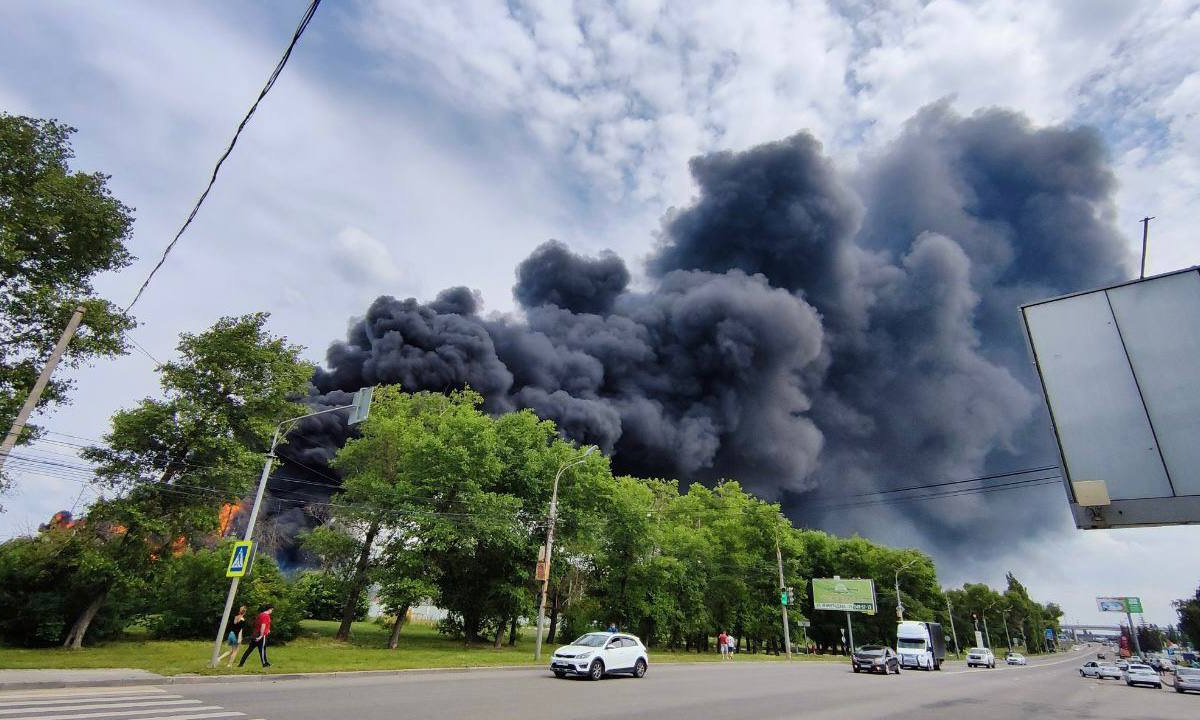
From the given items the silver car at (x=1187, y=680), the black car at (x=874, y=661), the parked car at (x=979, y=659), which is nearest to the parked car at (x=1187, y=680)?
the silver car at (x=1187, y=680)

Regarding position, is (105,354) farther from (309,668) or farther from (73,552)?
(309,668)

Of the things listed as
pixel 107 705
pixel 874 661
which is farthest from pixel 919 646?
pixel 107 705

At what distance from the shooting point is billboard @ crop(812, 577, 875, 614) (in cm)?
5484

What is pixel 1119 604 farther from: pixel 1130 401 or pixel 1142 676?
pixel 1130 401

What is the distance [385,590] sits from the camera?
28.7 metres

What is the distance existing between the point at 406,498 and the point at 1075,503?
3074 centimetres

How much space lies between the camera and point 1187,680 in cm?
2870

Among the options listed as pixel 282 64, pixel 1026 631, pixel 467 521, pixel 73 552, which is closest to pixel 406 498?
pixel 467 521

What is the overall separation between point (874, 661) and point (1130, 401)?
1172 inches

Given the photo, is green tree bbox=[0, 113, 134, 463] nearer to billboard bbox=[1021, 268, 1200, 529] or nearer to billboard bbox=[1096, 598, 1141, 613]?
billboard bbox=[1021, 268, 1200, 529]

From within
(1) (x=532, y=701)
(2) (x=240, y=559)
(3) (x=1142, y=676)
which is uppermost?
(2) (x=240, y=559)

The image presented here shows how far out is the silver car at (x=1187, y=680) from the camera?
28391mm

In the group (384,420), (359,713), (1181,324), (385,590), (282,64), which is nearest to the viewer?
(1181,324)

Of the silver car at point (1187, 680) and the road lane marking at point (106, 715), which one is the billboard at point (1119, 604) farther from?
the road lane marking at point (106, 715)
